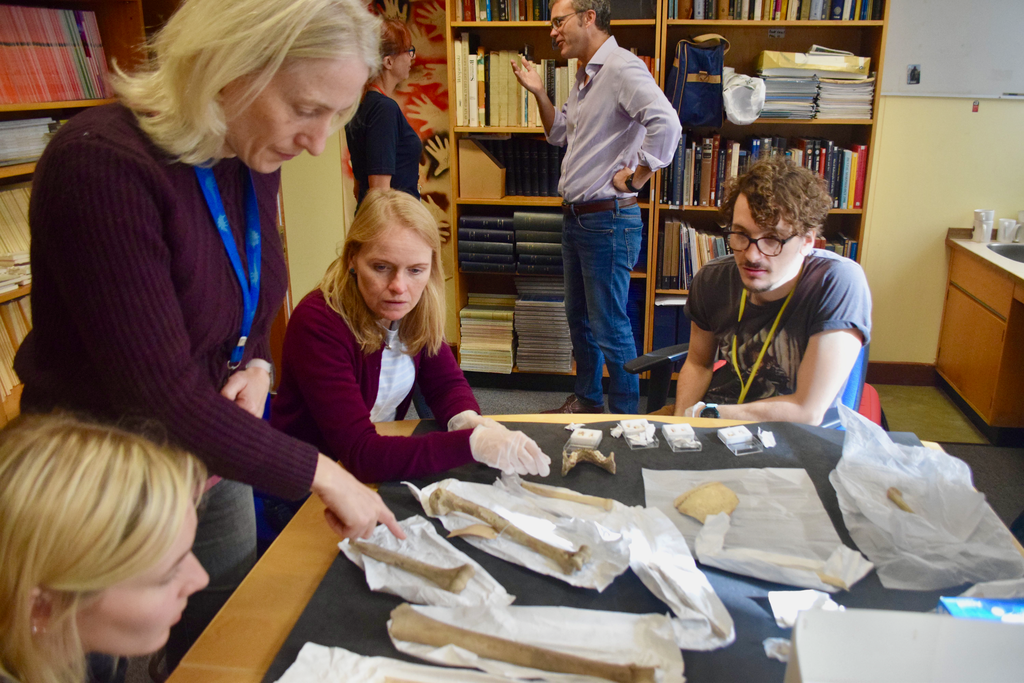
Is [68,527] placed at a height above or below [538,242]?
above

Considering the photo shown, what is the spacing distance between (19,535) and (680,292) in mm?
2991

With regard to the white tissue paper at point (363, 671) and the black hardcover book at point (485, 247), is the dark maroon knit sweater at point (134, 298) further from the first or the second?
the black hardcover book at point (485, 247)

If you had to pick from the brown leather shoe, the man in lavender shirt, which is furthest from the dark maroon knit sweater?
the brown leather shoe

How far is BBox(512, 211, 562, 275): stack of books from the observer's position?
333 cm

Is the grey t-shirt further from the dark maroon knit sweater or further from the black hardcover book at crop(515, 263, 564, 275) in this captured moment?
the black hardcover book at crop(515, 263, 564, 275)

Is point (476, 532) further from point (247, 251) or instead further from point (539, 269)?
point (539, 269)

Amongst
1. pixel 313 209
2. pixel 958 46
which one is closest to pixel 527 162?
pixel 313 209

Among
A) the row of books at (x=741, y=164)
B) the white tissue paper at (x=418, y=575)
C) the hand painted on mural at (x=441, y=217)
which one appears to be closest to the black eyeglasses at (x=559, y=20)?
the row of books at (x=741, y=164)

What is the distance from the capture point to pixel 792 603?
0.96m

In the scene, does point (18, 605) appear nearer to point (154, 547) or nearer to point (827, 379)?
point (154, 547)

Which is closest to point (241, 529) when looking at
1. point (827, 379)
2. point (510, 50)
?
point (827, 379)

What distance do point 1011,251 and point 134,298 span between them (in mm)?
3487

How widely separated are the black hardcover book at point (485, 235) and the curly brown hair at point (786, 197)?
5.60 ft

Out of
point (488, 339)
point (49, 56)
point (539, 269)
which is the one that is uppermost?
Result: point (49, 56)
